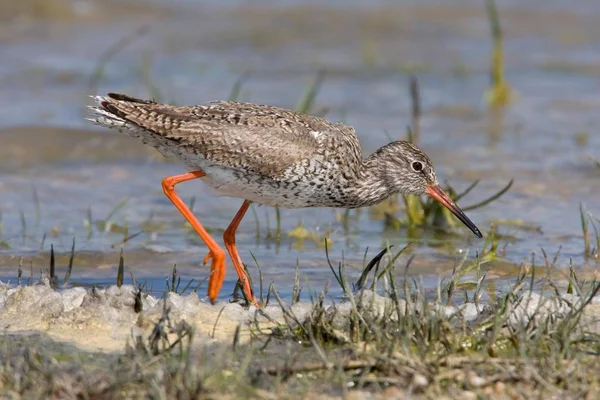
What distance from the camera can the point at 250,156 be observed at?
6.26m

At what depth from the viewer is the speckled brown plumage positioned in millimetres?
6273

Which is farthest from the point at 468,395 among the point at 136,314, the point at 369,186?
the point at 369,186

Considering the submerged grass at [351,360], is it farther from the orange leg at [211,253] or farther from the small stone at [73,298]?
the orange leg at [211,253]

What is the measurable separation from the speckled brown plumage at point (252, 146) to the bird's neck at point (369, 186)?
2 cm

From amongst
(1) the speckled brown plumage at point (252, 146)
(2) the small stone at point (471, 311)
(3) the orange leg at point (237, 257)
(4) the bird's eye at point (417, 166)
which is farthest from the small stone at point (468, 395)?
(4) the bird's eye at point (417, 166)


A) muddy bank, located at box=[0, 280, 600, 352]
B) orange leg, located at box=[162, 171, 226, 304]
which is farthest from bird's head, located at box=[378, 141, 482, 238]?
muddy bank, located at box=[0, 280, 600, 352]

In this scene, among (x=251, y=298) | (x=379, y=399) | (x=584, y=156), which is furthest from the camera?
(x=584, y=156)

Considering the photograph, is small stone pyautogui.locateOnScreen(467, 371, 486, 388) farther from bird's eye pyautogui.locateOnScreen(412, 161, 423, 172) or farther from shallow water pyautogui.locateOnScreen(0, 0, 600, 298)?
bird's eye pyautogui.locateOnScreen(412, 161, 423, 172)

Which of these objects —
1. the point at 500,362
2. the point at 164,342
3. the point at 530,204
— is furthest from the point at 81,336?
the point at 530,204

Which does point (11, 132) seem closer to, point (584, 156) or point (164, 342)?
point (584, 156)

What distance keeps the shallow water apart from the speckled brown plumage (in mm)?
554

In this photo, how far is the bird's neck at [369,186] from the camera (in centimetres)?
675

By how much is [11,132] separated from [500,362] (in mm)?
7167

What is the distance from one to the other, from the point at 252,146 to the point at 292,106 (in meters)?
5.33
